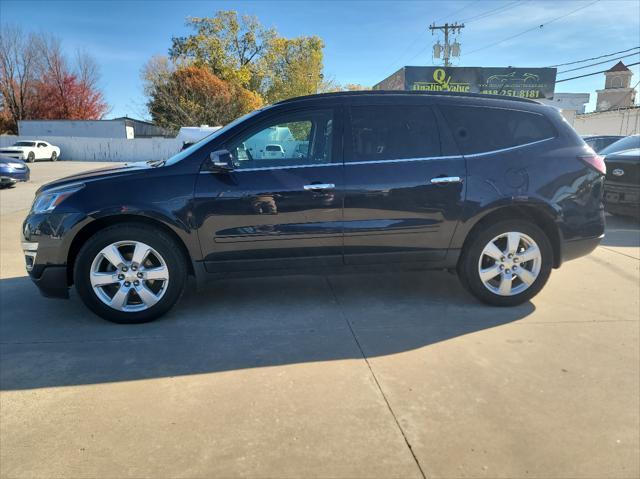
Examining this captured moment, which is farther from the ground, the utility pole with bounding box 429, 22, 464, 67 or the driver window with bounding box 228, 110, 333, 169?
→ the utility pole with bounding box 429, 22, 464, 67

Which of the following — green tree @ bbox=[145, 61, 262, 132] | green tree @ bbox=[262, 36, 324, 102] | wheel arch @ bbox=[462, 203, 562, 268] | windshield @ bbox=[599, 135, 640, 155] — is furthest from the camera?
green tree @ bbox=[262, 36, 324, 102]

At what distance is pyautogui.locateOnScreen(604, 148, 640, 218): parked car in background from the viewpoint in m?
7.98

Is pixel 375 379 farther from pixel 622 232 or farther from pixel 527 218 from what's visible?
pixel 622 232

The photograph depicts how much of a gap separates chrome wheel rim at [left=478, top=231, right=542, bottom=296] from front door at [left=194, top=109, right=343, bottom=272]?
138 cm

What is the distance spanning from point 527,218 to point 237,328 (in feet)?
9.18

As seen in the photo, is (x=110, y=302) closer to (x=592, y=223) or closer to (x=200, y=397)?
(x=200, y=397)

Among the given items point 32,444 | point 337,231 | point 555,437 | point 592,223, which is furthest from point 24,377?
→ point 592,223

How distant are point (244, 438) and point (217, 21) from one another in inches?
2067

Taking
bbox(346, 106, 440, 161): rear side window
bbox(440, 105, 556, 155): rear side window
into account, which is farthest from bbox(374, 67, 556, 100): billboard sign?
bbox(346, 106, 440, 161): rear side window

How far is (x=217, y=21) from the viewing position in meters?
48.3

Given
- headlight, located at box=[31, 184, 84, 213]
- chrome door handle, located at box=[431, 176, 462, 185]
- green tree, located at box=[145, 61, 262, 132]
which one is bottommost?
headlight, located at box=[31, 184, 84, 213]

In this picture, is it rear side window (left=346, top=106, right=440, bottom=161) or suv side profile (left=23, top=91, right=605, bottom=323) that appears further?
rear side window (left=346, top=106, right=440, bottom=161)

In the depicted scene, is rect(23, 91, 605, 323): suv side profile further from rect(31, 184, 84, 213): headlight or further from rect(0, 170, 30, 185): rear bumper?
rect(0, 170, 30, 185): rear bumper

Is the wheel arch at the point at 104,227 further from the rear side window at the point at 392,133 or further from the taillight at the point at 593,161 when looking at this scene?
the taillight at the point at 593,161
